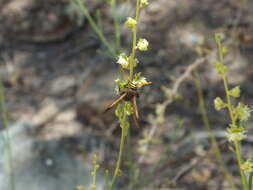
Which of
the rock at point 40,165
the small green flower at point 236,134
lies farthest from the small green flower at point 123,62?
the rock at point 40,165

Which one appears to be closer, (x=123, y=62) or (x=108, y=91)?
(x=123, y=62)

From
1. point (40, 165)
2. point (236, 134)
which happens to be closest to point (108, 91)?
point (40, 165)

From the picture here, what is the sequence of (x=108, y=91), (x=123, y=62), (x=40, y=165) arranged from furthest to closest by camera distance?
(x=108, y=91) → (x=40, y=165) → (x=123, y=62)

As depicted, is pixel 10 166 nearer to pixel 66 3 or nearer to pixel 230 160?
pixel 230 160

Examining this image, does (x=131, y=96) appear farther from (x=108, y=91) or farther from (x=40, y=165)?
(x=108, y=91)

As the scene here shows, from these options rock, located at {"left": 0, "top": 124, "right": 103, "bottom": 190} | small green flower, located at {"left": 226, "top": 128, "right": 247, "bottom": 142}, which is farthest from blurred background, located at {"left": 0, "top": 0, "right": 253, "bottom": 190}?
small green flower, located at {"left": 226, "top": 128, "right": 247, "bottom": 142}

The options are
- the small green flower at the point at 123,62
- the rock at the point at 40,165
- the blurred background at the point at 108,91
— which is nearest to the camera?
the small green flower at the point at 123,62

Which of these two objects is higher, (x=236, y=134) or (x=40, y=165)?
(x=40, y=165)

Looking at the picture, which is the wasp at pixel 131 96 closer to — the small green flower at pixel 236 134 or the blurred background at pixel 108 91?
the small green flower at pixel 236 134
